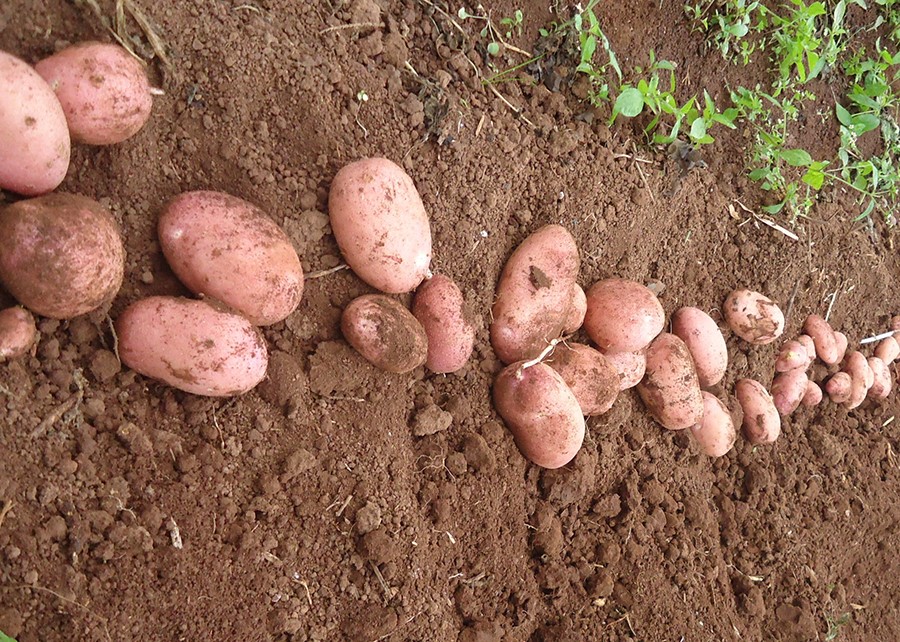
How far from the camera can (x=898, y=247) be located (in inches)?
114

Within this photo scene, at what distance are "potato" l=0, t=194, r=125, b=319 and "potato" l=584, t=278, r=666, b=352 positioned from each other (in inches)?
45.3

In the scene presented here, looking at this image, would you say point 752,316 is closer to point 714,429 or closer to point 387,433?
point 714,429

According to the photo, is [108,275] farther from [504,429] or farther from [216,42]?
[504,429]

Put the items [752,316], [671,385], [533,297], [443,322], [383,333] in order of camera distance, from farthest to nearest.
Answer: [752,316]
[671,385]
[533,297]
[443,322]
[383,333]

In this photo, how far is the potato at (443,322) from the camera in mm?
1626

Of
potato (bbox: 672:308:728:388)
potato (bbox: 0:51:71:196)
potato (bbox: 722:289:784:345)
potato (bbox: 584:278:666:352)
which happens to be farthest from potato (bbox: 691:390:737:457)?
potato (bbox: 0:51:71:196)

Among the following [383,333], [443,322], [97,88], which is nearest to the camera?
[97,88]

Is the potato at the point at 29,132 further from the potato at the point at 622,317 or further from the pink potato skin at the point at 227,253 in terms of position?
the potato at the point at 622,317

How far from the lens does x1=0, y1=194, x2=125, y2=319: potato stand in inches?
45.5

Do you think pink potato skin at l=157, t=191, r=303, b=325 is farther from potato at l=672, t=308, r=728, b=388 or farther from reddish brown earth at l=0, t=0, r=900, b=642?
potato at l=672, t=308, r=728, b=388

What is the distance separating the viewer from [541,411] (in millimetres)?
1703

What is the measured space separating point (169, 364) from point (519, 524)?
88cm

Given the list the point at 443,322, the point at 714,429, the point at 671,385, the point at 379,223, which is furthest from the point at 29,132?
the point at 714,429

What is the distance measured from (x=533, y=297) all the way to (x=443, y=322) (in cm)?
26
